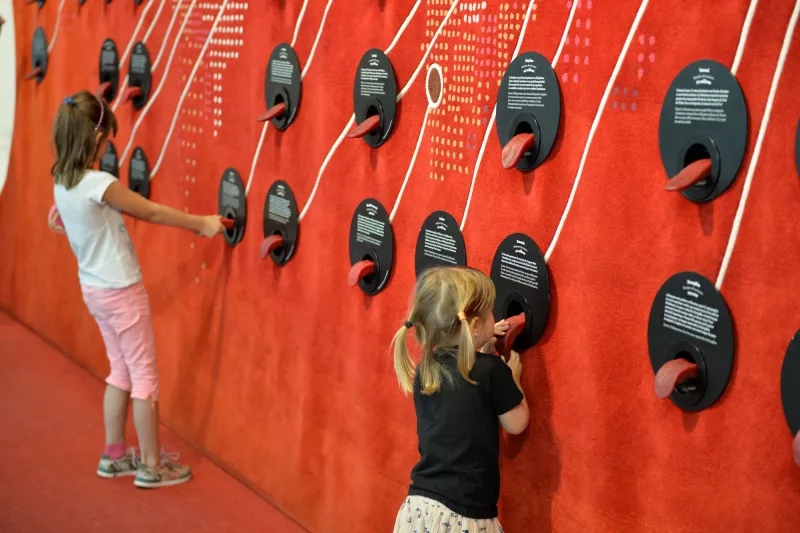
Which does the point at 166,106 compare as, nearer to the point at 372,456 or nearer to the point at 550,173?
the point at 372,456

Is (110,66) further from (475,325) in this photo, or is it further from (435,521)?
(435,521)

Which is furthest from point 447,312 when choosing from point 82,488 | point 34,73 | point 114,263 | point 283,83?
point 34,73

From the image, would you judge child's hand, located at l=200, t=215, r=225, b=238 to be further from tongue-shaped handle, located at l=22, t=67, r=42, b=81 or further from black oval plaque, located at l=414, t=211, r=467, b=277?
tongue-shaped handle, located at l=22, t=67, r=42, b=81

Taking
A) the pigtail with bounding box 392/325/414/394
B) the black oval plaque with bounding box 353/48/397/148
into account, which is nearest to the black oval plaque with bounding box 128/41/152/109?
the black oval plaque with bounding box 353/48/397/148

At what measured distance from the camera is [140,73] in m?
4.00

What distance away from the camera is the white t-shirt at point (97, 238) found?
3.27 meters

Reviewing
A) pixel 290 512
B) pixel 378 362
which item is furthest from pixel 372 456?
pixel 290 512

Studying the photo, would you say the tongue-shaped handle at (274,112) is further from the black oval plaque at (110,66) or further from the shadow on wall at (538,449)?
the black oval plaque at (110,66)

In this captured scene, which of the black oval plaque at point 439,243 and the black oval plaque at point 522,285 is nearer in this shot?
the black oval plaque at point 522,285

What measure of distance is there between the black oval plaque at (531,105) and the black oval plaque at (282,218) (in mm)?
1051

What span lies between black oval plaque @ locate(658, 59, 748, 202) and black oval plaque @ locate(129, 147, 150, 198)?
2653 mm

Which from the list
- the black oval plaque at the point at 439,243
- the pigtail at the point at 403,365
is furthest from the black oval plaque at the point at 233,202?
the pigtail at the point at 403,365

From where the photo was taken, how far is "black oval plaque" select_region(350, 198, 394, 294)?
2.70 m

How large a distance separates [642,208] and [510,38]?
0.54 metres
